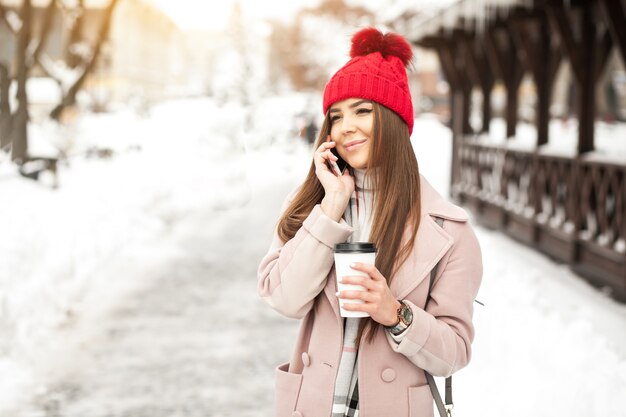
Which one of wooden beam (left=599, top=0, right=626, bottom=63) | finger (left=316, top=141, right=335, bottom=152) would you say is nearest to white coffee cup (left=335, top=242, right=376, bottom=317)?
finger (left=316, top=141, right=335, bottom=152)

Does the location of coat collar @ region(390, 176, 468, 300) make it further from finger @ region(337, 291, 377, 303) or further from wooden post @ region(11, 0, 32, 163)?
wooden post @ region(11, 0, 32, 163)

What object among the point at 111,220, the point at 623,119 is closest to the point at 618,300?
the point at 111,220

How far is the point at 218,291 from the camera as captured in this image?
32.7 feet

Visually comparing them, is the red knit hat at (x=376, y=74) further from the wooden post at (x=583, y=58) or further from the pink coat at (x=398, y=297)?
the wooden post at (x=583, y=58)

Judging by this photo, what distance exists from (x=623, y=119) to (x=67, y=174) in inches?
667

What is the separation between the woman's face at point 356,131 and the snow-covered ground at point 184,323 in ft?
9.67

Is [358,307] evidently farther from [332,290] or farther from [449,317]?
[449,317]

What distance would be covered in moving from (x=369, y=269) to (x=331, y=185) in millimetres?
313

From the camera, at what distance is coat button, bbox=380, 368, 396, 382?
237 cm

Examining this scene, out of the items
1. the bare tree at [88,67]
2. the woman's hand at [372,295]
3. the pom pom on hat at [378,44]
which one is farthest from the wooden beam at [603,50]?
the bare tree at [88,67]

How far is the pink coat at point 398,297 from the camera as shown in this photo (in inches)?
91.3

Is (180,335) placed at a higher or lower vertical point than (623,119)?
lower

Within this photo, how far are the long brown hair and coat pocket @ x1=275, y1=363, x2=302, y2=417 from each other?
26cm

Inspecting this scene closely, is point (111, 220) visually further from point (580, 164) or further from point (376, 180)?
point (376, 180)
